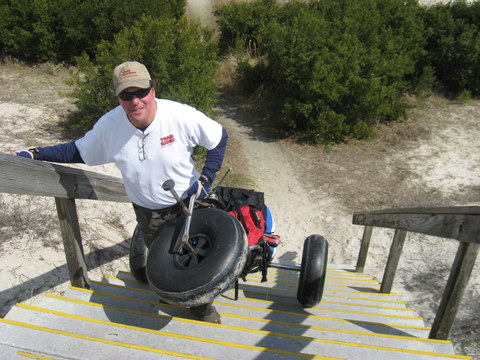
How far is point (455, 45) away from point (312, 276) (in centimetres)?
987

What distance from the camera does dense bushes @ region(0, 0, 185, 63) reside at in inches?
396

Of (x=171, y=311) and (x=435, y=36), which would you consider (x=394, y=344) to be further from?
(x=435, y=36)

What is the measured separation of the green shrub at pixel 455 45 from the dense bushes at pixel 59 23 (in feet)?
25.5

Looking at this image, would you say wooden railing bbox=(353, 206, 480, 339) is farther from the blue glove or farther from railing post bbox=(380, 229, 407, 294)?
the blue glove

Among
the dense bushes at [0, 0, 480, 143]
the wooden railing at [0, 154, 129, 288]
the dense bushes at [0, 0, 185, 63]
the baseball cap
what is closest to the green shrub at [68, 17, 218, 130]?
the dense bushes at [0, 0, 480, 143]

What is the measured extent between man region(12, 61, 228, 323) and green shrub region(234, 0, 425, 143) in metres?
5.78

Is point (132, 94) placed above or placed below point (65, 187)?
above

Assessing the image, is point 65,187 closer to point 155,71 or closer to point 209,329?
point 209,329

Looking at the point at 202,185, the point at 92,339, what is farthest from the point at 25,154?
the point at 92,339

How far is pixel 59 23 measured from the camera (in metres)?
10.4

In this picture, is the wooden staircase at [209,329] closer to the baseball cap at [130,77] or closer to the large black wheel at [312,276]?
the large black wheel at [312,276]

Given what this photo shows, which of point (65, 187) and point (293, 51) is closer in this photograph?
point (65, 187)

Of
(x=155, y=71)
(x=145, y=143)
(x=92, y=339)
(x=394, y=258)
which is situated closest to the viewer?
(x=92, y=339)

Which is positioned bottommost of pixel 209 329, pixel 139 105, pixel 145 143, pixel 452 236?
pixel 209 329
